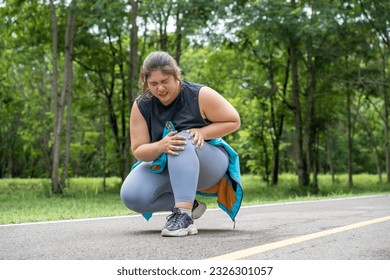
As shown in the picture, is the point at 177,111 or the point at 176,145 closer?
the point at 176,145

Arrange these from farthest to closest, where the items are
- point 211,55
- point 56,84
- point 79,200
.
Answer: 1. point 211,55
2. point 56,84
3. point 79,200

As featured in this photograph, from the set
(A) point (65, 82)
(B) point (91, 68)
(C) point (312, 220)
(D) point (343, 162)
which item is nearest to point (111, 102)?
(B) point (91, 68)

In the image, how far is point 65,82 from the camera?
17.3m

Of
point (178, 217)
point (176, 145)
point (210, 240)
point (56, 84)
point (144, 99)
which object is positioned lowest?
point (210, 240)

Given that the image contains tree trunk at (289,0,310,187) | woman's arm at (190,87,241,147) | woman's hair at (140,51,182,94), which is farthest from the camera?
tree trunk at (289,0,310,187)

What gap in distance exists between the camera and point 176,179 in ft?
14.6

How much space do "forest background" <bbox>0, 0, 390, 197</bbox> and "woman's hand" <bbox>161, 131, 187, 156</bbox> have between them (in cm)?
1243

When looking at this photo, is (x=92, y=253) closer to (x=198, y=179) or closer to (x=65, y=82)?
(x=198, y=179)

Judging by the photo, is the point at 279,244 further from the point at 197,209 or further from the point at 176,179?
the point at 197,209

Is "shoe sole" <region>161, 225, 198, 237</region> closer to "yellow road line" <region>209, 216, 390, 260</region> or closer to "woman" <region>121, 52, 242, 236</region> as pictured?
"woman" <region>121, 52, 242, 236</region>

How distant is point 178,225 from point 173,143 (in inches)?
24.4

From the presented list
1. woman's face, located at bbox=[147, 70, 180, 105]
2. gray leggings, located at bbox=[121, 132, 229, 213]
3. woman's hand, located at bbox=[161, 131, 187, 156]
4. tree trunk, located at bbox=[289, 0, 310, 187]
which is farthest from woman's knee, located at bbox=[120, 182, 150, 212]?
tree trunk, located at bbox=[289, 0, 310, 187]

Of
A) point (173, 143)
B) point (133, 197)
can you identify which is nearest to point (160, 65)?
point (173, 143)

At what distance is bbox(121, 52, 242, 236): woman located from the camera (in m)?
4.43
